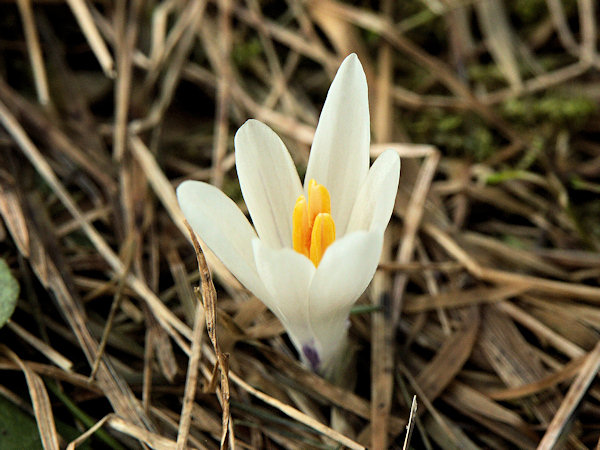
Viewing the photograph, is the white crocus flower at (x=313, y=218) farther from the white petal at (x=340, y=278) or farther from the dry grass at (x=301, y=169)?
the dry grass at (x=301, y=169)

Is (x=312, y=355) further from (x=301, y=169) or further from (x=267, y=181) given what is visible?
(x=301, y=169)

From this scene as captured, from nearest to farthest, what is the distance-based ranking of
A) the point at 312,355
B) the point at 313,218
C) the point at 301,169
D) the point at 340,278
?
1. the point at 340,278
2. the point at 313,218
3. the point at 312,355
4. the point at 301,169

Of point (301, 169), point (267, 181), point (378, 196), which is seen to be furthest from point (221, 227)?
point (301, 169)

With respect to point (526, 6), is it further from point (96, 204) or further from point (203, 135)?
point (96, 204)

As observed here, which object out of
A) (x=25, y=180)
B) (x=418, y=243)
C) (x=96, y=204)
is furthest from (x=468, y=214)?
(x=25, y=180)

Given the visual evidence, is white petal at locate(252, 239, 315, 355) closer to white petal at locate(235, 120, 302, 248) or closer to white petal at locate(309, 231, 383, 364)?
white petal at locate(309, 231, 383, 364)

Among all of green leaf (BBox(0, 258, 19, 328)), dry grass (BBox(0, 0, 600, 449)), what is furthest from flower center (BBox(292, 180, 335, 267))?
green leaf (BBox(0, 258, 19, 328))
